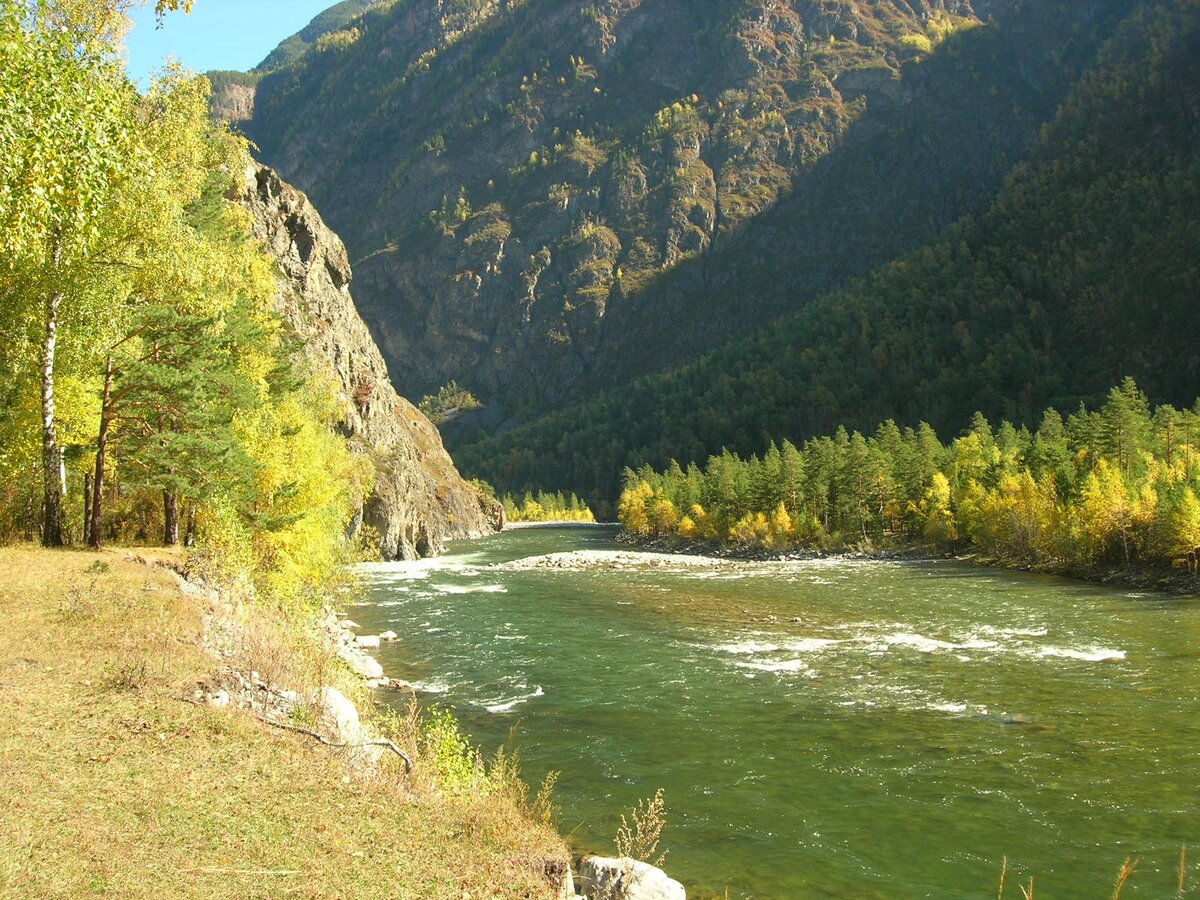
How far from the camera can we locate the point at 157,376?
2312 cm

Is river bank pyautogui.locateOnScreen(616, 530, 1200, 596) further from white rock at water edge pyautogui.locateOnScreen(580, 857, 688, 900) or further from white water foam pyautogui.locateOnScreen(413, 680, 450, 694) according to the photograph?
white rock at water edge pyautogui.locateOnScreen(580, 857, 688, 900)

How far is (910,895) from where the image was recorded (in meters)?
14.2

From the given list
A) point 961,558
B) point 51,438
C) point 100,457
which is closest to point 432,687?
point 100,457

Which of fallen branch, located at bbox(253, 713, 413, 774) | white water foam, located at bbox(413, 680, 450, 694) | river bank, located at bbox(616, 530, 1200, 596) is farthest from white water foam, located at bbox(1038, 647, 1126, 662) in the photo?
fallen branch, located at bbox(253, 713, 413, 774)

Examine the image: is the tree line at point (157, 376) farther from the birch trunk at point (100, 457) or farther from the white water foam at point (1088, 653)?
the white water foam at point (1088, 653)

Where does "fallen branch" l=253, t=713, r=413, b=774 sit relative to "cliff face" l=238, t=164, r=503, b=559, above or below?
below

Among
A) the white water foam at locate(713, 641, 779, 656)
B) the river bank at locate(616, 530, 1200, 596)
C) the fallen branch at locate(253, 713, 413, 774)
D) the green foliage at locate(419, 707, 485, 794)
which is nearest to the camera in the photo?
the fallen branch at locate(253, 713, 413, 774)

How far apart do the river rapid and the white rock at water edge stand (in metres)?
2.01

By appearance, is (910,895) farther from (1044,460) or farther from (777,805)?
(1044,460)

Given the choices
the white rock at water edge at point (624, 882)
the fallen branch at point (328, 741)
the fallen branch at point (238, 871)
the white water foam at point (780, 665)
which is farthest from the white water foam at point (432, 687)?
the fallen branch at point (238, 871)

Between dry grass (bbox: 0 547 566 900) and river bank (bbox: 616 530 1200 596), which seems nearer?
dry grass (bbox: 0 547 566 900)

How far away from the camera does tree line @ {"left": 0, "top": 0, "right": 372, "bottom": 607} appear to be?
22234mm

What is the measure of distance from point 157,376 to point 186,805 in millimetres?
16253

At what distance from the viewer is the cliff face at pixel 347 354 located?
80.9m
